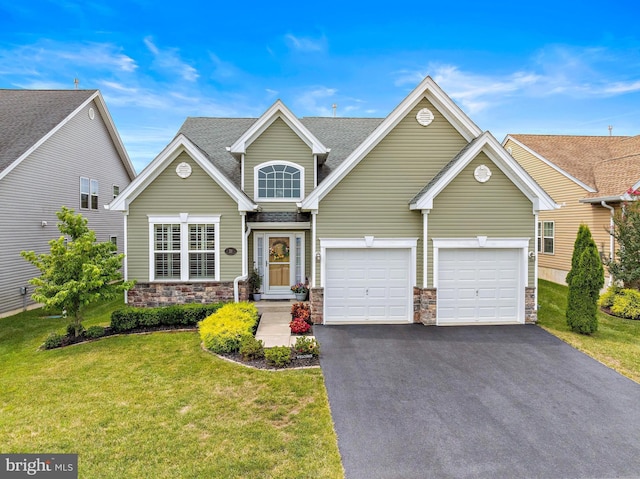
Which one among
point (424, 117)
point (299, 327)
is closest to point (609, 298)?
point (424, 117)

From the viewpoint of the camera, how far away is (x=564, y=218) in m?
16.9

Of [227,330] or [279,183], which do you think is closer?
[227,330]

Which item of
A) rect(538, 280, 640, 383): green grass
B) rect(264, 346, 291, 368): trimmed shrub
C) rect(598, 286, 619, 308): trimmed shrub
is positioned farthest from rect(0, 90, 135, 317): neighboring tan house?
rect(598, 286, 619, 308): trimmed shrub

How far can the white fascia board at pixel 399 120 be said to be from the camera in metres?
10.4

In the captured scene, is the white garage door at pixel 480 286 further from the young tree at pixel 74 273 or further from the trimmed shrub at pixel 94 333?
the trimmed shrub at pixel 94 333

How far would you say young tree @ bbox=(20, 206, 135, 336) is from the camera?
8.79 metres

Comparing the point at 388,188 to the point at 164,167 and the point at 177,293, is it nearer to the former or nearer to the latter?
the point at 164,167

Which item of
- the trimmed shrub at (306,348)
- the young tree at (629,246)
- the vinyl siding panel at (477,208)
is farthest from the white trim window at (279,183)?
the young tree at (629,246)

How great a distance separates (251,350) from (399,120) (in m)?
8.22

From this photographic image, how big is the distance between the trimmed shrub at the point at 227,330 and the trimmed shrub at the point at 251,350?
10.3 inches

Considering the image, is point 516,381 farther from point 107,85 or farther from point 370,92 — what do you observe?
point 107,85

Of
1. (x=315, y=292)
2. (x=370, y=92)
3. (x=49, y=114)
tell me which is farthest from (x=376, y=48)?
(x=49, y=114)

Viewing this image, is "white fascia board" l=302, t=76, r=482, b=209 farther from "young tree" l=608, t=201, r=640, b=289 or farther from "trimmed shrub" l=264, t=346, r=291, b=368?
"young tree" l=608, t=201, r=640, b=289

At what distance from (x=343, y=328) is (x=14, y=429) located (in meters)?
7.39
